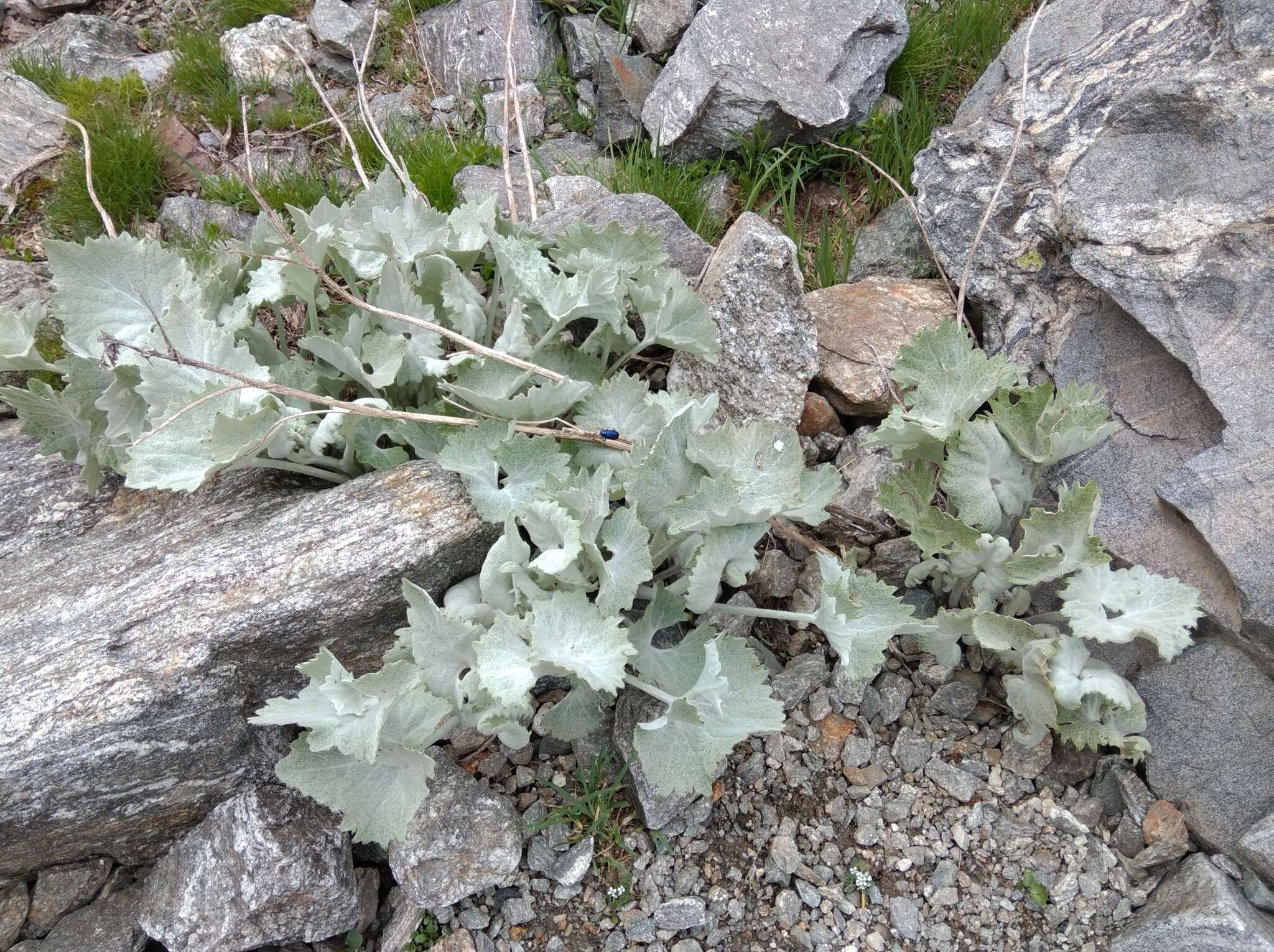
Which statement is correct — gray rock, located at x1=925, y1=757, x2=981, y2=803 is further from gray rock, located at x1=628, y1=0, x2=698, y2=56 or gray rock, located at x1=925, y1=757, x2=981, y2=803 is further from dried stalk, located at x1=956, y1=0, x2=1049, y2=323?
gray rock, located at x1=628, y1=0, x2=698, y2=56

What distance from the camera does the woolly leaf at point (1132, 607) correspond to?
2.18 meters

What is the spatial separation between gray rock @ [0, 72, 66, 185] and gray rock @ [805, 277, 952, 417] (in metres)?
3.24

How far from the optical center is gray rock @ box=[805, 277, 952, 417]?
292cm

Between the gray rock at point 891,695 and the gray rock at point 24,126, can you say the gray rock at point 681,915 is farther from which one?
the gray rock at point 24,126

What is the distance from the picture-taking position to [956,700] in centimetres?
251

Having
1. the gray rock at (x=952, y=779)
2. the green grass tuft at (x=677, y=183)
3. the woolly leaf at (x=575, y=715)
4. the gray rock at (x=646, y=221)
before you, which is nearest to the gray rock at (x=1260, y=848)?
the gray rock at (x=952, y=779)

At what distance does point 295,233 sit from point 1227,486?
2.50 metres

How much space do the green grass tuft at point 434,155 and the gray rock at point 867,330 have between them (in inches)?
57.1

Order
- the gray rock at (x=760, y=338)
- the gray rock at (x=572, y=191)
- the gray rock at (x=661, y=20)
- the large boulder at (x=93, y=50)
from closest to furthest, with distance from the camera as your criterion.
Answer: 1. the gray rock at (x=760, y=338)
2. the gray rock at (x=572, y=191)
3. the gray rock at (x=661, y=20)
4. the large boulder at (x=93, y=50)

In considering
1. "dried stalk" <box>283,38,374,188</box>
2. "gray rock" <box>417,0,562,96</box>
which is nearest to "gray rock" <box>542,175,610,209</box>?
"dried stalk" <box>283,38,374,188</box>

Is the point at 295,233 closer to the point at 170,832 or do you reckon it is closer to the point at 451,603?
the point at 451,603

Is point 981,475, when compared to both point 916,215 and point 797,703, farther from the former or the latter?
point 916,215

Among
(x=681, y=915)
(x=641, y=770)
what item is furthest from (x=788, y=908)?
(x=641, y=770)

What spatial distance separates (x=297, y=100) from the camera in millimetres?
4207
